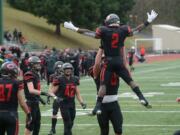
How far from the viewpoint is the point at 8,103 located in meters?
10.4

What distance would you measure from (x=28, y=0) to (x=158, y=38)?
56.1ft

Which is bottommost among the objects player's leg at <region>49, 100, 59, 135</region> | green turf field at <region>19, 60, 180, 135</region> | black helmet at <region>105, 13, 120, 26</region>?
green turf field at <region>19, 60, 180, 135</region>

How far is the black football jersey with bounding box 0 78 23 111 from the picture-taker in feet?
34.0

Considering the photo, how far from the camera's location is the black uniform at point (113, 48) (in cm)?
1059

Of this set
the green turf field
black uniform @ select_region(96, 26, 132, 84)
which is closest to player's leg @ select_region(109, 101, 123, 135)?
black uniform @ select_region(96, 26, 132, 84)

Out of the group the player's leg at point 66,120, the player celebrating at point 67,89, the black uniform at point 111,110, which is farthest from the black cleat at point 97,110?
the player celebrating at point 67,89

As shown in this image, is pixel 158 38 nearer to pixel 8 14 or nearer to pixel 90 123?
pixel 8 14

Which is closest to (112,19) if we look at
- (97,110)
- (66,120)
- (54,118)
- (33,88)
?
(97,110)

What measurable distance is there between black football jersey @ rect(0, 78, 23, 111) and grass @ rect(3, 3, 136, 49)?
1948 inches

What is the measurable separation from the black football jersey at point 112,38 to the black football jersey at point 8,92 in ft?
4.98

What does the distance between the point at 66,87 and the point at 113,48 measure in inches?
126

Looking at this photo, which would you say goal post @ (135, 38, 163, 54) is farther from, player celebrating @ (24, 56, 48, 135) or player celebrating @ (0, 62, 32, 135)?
player celebrating @ (0, 62, 32, 135)

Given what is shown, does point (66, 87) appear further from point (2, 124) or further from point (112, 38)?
point (2, 124)

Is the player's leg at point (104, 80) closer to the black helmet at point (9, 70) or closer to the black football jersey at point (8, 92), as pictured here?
the black football jersey at point (8, 92)
